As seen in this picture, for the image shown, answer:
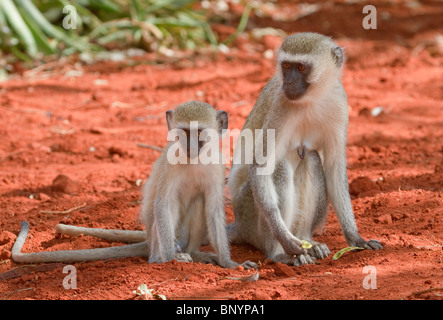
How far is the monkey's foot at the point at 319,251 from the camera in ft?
17.3

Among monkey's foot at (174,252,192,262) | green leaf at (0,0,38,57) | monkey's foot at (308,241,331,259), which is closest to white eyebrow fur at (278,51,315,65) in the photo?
monkey's foot at (308,241,331,259)

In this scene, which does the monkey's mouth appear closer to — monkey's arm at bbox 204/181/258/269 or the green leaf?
monkey's arm at bbox 204/181/258/269

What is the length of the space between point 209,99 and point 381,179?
3.65 meters

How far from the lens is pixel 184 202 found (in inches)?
221

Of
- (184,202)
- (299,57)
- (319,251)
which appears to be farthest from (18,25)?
(319,251)

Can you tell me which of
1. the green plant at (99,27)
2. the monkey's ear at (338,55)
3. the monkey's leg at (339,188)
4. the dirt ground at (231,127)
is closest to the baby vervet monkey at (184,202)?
the dirt ground at (231,127)

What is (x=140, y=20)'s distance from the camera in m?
12.5

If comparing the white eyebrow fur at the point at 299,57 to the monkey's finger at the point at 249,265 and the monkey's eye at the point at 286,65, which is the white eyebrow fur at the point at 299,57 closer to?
the monkey's eye at the point at 286,65

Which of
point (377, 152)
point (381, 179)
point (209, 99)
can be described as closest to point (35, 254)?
point (381, 179)

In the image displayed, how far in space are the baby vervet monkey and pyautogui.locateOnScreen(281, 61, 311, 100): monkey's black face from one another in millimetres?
602

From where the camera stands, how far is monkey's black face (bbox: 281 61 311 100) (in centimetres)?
515

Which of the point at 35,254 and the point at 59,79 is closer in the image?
the point at 35,254

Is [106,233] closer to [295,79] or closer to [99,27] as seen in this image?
[295,79]
